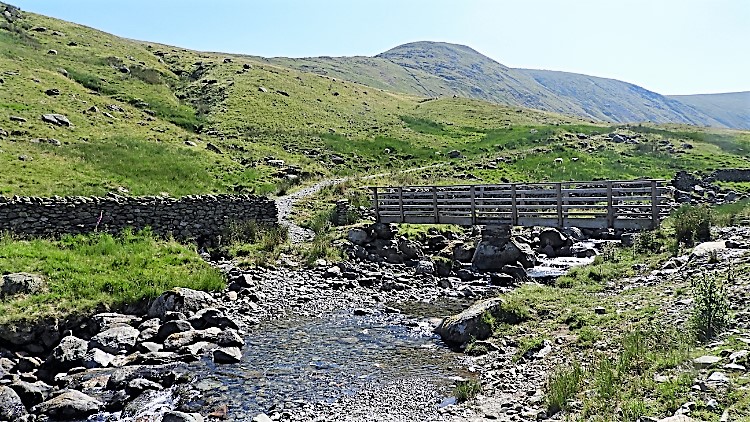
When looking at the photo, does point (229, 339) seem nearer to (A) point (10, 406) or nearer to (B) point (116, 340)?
(B) point (116, 340)

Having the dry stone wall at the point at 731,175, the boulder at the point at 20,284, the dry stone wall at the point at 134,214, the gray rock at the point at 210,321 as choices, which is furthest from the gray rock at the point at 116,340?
the dry stone wall at the point at 731,175

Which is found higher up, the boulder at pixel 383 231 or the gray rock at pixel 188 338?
the boulder at pixel 383 231

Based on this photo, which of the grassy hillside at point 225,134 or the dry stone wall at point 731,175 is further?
the dry stone wall at point 731,175

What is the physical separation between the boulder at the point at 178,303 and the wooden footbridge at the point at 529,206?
1391 cm

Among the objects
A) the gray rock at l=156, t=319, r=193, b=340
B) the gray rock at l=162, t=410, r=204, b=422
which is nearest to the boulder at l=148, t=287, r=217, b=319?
the gray rock at l=156, t=319, r=193, b=340

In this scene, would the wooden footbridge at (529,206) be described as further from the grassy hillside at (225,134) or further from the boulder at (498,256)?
the grassy hillside at (225,134)

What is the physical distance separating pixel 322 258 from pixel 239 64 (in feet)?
223

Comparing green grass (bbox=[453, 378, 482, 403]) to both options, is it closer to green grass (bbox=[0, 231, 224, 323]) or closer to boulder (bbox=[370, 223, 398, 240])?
green grass (bbox=[0, 231, 224, 323])

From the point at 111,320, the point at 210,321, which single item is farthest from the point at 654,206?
the point at 111,320

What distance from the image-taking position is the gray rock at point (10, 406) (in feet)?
38.7

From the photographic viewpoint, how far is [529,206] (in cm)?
2569

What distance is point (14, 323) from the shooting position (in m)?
15.6

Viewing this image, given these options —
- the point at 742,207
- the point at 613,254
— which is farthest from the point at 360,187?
the point at 742,207

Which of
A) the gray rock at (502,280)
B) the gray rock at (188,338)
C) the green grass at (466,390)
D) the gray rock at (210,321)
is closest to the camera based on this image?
the green grass at (466,390)
